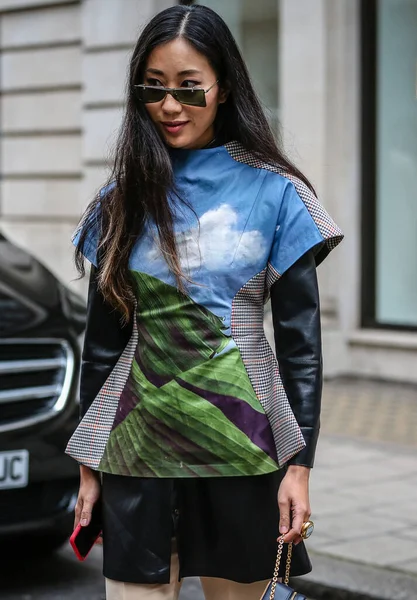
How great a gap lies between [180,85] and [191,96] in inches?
1.4

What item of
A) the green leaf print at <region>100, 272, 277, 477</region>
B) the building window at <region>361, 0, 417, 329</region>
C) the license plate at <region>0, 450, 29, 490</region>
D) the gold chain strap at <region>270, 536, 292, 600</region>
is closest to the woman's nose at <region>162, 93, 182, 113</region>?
the green leaf print at <region>100, 272, 277, 477</region>

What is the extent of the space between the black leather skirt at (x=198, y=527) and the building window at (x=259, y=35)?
871cm

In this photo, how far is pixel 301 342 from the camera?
2619mm

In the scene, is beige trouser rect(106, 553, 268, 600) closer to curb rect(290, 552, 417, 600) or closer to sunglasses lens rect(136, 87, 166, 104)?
sunglasses lens rect(136, 87, 166, 104)

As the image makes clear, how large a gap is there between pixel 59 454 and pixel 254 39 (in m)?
7.55

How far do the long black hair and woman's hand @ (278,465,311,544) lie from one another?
47cm

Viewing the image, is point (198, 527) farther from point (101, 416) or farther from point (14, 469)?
point (14, 469)

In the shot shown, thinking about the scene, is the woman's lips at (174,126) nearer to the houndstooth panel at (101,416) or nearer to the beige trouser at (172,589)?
the houndstooth panel at (101,416)

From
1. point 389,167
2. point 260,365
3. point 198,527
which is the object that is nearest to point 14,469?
point 198,527

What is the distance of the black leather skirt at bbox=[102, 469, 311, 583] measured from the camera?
2.64 metres

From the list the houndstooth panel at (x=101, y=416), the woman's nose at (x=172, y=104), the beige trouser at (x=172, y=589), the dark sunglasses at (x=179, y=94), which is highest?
the dark sunglasses at (x=179, y=94)

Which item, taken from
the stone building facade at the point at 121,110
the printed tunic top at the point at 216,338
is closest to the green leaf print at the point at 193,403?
the printed tunic top at the point at 216,338

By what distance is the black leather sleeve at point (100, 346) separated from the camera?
2778 millimetres

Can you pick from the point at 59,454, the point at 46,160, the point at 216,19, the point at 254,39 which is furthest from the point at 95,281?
the point at 46,160
